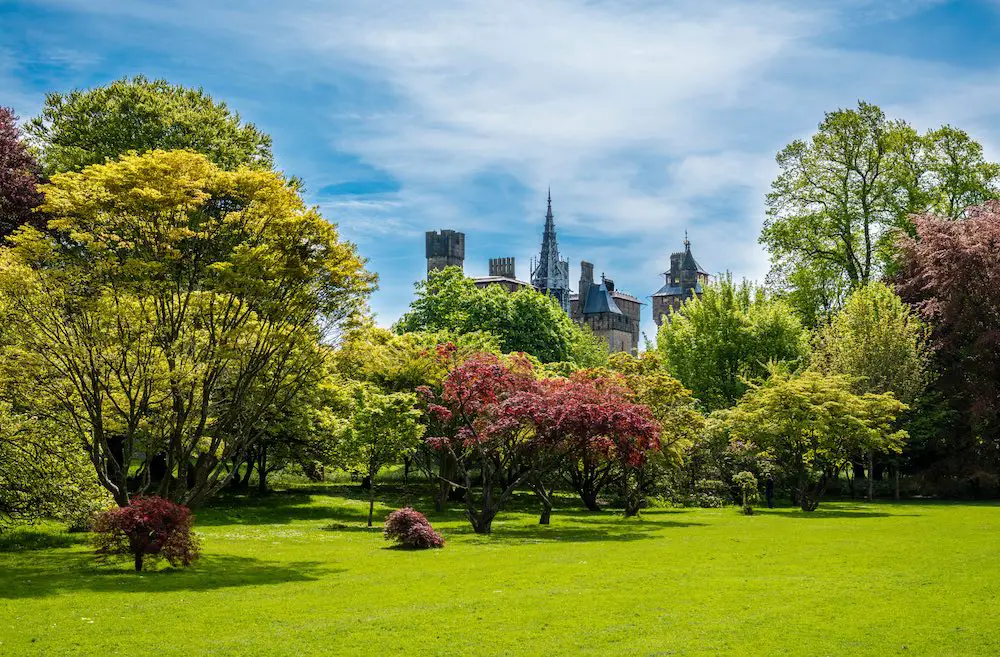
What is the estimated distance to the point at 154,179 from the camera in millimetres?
23375

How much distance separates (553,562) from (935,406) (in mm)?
35156

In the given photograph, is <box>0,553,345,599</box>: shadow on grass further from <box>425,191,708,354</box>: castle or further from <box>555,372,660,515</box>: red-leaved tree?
<box>425,191,708,354</box>: castle

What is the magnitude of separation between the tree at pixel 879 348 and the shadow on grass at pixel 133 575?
34496 mm

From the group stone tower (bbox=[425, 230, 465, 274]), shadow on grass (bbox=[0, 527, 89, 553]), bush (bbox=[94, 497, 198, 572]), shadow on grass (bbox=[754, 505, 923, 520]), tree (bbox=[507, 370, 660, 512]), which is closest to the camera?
bush (bbox=[94, 497, 198, 572])

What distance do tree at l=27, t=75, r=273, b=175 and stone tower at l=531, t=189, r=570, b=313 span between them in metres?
135

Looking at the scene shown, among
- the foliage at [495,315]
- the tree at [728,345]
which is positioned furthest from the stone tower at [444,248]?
the tree at [728,345]

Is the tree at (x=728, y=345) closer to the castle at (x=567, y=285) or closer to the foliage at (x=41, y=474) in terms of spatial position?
the foliage at (x=41, y=474)

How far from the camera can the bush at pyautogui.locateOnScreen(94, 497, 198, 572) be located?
21.2 m

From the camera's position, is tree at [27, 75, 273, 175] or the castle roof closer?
tree at [27, 75, 273, 175]

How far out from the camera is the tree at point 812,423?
1591 inches

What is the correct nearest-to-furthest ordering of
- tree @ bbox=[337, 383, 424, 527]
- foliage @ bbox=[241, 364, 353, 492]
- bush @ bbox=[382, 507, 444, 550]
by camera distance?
bush @ bbox=[382, 507, 444, 550]
tree @ bbox=[337, 383, 424, 527]
foliage @ bbox=[241, 364, 353, 492]

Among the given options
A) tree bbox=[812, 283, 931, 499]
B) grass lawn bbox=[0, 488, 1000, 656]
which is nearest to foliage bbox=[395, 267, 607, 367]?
tree bbox=[812, 283, 931, 499]

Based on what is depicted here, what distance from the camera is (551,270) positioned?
624ft

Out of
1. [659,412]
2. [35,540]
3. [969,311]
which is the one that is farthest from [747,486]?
A: [35,540]
